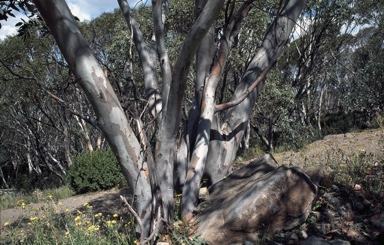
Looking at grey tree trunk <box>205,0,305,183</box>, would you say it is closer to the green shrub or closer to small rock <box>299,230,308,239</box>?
small rock <box>299,230,308,239</box>

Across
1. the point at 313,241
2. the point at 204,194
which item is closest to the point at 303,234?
the point at 313,241

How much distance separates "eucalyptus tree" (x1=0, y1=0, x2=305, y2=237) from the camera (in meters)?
3.26

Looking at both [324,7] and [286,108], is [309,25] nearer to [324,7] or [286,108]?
[324,7]

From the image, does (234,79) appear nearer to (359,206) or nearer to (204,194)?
(204,194)

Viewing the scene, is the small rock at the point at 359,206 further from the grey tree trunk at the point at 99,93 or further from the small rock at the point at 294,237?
the grey tree trunk at the point at 99,93

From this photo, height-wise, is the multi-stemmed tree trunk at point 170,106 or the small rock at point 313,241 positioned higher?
the multi-stemmed tree trunk at point 170,106

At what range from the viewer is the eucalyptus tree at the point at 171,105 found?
3262 mm

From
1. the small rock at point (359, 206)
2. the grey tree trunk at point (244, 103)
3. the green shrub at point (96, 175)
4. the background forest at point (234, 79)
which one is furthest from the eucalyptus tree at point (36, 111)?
the small rock at point (359, 206)

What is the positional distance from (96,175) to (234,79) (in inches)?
271

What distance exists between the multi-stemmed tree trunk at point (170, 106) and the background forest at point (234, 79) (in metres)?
2.94

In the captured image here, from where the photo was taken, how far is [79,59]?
10.7 ft

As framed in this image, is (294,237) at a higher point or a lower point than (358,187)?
lower

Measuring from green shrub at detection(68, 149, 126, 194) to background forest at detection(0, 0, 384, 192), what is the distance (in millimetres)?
210

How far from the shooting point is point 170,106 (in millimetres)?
3646
